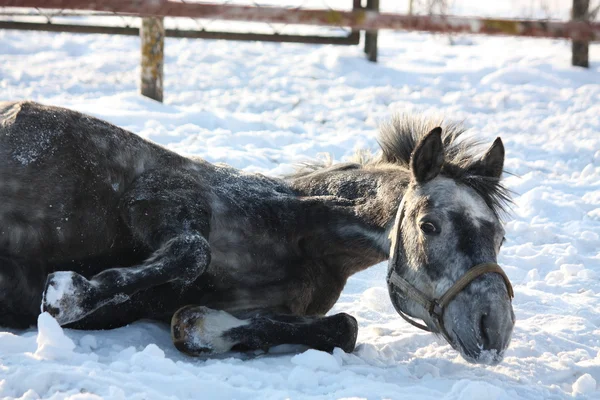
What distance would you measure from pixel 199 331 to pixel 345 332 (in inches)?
26.9

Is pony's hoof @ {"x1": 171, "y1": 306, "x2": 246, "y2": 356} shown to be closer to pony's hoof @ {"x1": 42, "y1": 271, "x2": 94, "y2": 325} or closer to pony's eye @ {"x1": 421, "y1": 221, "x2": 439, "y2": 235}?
pony's hoof @ {"x1": 42, "y1": 271, "x2": 94, "y2": 325}

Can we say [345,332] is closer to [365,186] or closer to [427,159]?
[365,186]

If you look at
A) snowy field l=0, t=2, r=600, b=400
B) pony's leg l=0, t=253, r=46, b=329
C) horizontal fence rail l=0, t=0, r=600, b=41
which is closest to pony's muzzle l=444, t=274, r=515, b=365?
snowy field l=0, t=2, r=600, b=400

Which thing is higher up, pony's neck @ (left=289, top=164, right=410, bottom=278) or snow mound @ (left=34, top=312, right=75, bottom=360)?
pony's neck @ (left=289, top=164, right=410, bottom=278)

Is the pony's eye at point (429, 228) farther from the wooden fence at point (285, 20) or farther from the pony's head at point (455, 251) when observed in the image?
the wooden fence at point (285, 20)

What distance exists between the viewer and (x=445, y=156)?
370cm

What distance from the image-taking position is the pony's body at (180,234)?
3.29 meters

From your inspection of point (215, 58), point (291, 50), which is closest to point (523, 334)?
point (215, 58)

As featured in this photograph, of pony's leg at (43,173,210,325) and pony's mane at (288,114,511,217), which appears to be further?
pony's mane at (288,114,511,217)

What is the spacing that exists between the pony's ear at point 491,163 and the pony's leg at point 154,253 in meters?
1.33

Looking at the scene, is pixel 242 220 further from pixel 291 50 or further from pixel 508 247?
pixel 291 50

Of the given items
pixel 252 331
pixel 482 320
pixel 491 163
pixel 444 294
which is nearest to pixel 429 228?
pixel 444 294

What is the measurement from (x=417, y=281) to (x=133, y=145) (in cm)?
158

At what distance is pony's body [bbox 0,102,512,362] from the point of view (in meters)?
3.29
